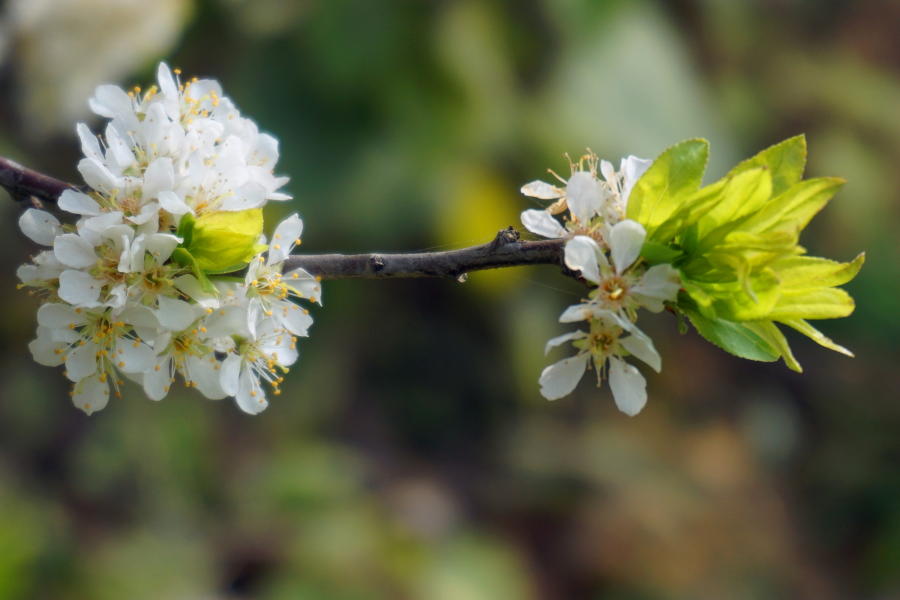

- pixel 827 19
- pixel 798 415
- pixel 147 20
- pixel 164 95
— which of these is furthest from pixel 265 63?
pixel 827 19

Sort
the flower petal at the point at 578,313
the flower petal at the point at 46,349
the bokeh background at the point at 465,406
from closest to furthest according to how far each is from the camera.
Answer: the flower petal at the point at 578,313, the flower petal at the point at 46,349, the bokeh background at the point at 465,406

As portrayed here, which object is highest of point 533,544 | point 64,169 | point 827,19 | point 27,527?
point 827,19

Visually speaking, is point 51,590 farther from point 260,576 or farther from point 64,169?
point 64,169

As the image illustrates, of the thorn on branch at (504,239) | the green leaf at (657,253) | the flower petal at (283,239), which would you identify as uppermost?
the flower petal at (283,239)

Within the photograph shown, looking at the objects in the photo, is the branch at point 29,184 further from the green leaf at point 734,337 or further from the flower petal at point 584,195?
the green leaf at point 734,337

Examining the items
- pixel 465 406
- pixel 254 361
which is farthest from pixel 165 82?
pixel 465 406

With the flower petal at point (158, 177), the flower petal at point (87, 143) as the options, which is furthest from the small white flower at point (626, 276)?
the flower petal at point (87, 143)

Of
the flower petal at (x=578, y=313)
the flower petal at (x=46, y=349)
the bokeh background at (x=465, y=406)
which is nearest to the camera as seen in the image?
the flower petal at (x=578, y=313)

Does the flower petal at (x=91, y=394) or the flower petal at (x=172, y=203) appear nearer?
the flower petal at (x=172, y=203)
